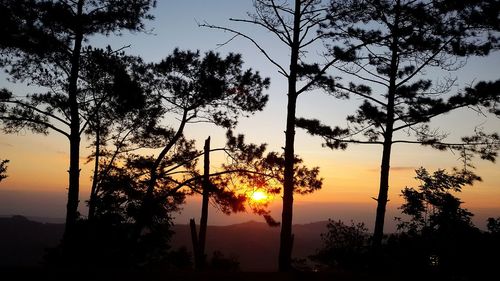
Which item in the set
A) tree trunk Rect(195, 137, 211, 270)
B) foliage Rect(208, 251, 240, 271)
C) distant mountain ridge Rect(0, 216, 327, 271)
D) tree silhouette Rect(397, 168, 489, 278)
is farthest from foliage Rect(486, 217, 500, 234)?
distant mountain ridge Rect(0, 216, 327, 271)

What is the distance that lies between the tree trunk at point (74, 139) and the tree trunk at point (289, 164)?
5.98m

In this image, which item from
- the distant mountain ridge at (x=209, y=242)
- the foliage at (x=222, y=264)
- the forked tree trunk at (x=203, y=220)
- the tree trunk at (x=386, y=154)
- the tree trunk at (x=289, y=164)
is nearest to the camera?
the tree trunk at (x=289, y=164)

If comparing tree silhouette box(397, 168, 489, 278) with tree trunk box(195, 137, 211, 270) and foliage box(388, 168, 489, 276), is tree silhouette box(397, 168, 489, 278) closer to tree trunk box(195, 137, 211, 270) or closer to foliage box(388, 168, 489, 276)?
foliage box(388, 168, 489, 276)

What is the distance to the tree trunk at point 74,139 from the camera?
12094mm

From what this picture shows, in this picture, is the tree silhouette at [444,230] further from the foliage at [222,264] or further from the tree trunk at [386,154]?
the foliage at [222,264]

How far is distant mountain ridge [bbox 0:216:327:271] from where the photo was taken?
10862 cm

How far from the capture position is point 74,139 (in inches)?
483

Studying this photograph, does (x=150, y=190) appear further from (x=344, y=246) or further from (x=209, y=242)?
(x=209, y=242)

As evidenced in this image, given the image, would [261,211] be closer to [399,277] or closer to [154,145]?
[154,145]

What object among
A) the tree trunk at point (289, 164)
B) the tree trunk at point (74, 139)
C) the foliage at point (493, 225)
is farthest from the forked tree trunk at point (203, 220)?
the foliage at point (493, 225)

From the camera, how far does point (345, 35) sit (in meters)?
11.6

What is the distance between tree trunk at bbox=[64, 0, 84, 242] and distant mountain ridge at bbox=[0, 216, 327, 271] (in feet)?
311

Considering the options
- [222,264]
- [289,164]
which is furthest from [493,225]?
[222,264]

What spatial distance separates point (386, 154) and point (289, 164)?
4418mm
